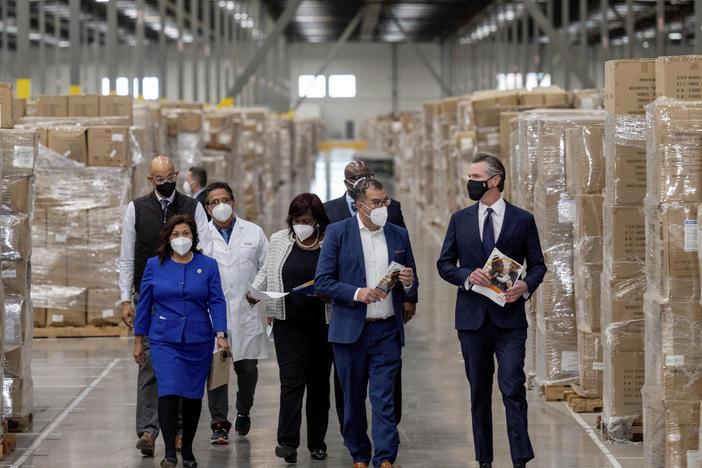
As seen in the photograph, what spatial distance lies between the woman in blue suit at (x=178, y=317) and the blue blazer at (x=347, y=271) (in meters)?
0.63

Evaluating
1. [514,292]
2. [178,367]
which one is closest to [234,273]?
[178,367]

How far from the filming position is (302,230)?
19.9 ft

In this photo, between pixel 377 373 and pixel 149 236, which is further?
pixel 149 236

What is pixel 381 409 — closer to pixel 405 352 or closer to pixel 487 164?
pixel 487 164

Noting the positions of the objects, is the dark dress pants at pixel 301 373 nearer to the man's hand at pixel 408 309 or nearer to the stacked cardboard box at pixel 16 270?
the man's hand at pixel 408 309

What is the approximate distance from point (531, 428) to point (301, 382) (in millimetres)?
1776

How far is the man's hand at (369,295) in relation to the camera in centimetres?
554

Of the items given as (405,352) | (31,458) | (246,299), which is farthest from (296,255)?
(405,352)

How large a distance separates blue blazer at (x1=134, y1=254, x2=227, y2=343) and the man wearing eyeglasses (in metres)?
0.62

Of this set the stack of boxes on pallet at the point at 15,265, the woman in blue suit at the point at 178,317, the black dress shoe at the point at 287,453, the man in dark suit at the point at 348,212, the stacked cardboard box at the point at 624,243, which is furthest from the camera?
the stack of boxes on pallet at the point at 15,265

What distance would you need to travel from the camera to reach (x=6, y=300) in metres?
6.98

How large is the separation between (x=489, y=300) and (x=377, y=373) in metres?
0.72

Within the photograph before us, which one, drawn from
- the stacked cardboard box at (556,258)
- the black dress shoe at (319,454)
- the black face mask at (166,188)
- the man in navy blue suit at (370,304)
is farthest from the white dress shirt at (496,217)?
the stacked cardboard box at (556,258)

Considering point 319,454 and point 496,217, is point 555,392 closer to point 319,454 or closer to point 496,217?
point 319,454
